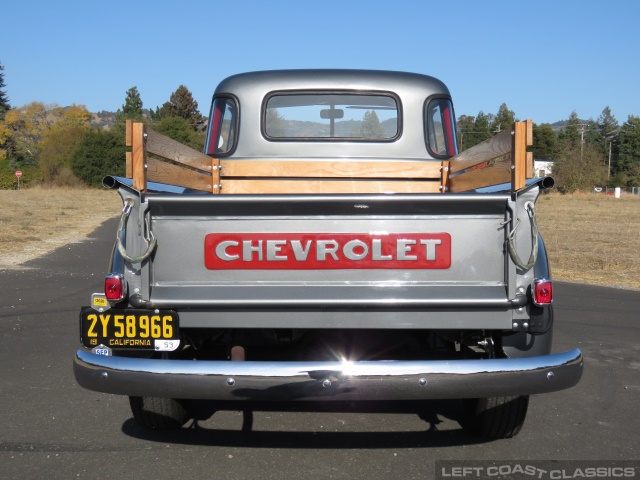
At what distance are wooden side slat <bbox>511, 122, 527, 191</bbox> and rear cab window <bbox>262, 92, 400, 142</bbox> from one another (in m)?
2.48

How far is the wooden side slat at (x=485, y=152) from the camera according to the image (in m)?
3.63

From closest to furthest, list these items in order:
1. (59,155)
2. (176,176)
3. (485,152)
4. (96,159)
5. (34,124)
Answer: (485,152) → (176,176) → (96,159) → (59,155) → (34,124)

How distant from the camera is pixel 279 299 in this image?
3391 mm

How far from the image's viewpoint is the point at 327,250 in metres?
3.44

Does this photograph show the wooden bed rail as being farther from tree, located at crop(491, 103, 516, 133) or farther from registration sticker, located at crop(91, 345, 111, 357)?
tree, located at crop(491, 103, 516, 133)

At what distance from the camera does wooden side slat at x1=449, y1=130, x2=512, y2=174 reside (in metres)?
3.63

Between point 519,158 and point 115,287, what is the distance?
6.66ft

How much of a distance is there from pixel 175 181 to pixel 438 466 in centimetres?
219

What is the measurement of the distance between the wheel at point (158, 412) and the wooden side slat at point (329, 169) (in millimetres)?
1946

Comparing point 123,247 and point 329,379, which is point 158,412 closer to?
point 123,247

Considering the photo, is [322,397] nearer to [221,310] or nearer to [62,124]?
[221,310]

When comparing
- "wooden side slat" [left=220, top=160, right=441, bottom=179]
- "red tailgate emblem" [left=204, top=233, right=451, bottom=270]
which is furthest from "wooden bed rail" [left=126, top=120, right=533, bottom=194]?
"red tailgate emblem" [left=204, top=233, right=451, bottom=270]

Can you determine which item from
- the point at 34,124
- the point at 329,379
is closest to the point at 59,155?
the point at 34,124

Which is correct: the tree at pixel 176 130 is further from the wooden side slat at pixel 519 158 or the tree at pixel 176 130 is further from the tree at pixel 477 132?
the wooden side slat at pixel 519 158
